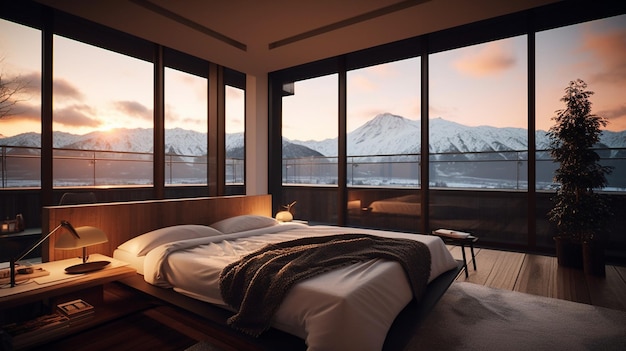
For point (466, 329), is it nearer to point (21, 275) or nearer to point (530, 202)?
point (530, 202)

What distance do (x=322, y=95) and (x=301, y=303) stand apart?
478cm

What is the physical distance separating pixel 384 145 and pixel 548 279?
3423mm

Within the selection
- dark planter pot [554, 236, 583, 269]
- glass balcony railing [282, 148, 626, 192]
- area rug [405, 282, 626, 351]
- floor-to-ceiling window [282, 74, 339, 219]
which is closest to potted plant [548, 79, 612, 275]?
dark planter pot [554, 236, 583, 269]

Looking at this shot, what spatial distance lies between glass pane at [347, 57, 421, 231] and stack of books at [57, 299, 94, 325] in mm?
4097

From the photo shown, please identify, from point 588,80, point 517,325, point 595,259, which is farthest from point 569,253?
point 588,80

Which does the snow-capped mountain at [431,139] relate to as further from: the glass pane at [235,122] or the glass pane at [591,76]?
the glass pane at [235,122]

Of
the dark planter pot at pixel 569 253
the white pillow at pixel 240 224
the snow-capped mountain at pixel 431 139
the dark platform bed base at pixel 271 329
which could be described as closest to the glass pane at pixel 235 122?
the snow-capped mountain at pixel 431 139

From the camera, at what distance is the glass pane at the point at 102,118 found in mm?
4621

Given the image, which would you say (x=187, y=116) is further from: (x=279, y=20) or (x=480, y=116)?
(x=480, y=116)

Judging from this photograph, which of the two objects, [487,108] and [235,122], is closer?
[487,108]

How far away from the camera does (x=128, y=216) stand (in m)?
3.11

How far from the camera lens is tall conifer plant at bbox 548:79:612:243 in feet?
11.4

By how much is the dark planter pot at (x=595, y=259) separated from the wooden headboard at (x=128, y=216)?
3927mm

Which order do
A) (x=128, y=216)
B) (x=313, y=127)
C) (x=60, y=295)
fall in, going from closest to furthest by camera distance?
(x=60, y=295) → (x=128, y=216) → (x=313, y=127)
